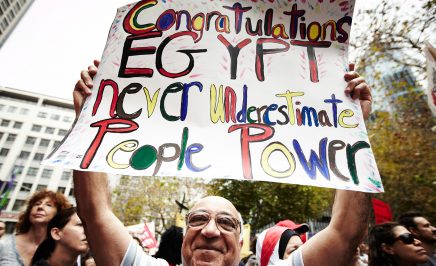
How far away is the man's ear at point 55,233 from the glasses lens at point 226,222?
5.77ft

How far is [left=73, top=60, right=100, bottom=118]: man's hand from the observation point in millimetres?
1525

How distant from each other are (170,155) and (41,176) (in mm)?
55440

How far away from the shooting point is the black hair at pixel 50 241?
250cm

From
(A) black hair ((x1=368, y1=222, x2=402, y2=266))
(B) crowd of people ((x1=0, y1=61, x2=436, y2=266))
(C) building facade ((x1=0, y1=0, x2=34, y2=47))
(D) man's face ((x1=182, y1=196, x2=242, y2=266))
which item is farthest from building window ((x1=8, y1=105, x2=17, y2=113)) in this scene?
(A) black hair ((x1=368, y1=222, x2=402, y2=266))

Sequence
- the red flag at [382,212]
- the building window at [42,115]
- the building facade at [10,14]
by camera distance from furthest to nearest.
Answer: the building window at [42,115], the building facade at [10,14], the red flag at [382,212]

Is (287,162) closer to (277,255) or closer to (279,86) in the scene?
(279,86)

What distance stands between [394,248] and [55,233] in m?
3.39

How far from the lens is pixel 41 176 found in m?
47.2

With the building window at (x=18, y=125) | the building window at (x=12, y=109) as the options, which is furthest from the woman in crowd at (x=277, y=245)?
the building window at (x=12, y=109)

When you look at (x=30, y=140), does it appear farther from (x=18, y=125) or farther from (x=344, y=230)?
(x=344, y=230)

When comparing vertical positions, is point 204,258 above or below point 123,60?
below

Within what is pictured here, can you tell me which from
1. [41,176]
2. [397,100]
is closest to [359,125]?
[397,100]

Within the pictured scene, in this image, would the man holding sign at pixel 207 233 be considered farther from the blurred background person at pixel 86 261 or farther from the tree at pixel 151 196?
the tree at pixel 151 196

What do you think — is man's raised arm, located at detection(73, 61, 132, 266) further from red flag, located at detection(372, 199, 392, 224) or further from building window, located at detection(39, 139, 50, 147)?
building window, located at detection(39, 139, 50, 147)
